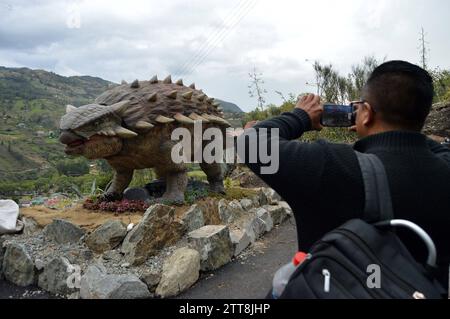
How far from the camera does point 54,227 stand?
18.1 ft

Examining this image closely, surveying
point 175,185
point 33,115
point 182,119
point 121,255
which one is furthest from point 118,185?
point 33,115

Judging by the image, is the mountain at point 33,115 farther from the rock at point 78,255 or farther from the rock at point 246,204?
the rock at point 78,255

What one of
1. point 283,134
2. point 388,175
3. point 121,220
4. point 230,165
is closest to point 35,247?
point 121,220

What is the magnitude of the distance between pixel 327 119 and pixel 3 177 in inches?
2342

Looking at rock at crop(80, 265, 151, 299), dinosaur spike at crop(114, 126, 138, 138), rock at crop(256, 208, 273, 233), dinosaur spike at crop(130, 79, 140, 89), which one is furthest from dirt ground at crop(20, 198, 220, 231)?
dinosaur spike at crop(130, 79, 140, 89)

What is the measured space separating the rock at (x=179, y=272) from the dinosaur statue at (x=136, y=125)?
134 centimetres

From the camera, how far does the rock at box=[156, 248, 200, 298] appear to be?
4.64 m

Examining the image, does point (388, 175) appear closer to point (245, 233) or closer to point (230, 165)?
point (245, 233)

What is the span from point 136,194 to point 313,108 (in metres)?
5.07

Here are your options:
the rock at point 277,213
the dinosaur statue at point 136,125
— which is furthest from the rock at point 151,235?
the rock at point 277,213

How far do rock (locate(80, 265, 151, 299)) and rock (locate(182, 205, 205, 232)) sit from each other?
1.36 meters

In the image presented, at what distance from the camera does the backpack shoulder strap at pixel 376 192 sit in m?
1.30

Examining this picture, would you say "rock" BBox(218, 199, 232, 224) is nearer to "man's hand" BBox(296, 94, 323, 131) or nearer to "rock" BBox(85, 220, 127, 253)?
"rock" BBox(85, 220, 127, 253)

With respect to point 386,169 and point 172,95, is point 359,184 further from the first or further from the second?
point 172,95
